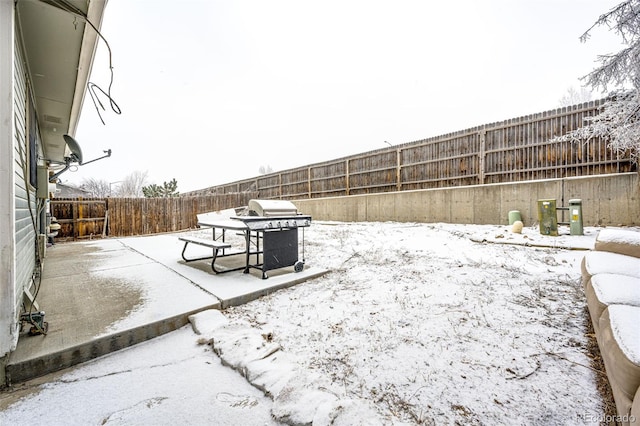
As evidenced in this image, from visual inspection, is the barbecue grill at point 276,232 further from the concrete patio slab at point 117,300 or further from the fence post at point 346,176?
the fence post at point 346,176

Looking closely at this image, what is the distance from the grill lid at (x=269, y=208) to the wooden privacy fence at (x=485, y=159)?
6.33 meters

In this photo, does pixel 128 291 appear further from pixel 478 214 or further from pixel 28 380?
pixel 478 214

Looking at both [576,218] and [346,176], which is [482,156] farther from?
[346,176]

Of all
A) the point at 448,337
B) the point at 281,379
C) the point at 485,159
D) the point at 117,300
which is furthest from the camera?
the point at 485,159

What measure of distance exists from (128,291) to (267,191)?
42.1ft

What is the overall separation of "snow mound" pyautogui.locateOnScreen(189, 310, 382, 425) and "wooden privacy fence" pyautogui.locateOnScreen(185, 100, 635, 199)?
297 inches

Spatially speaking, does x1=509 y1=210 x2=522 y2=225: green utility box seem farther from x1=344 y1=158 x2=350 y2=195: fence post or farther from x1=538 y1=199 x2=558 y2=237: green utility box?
x1=344 y1=158 x2=350 y2=195: fence post

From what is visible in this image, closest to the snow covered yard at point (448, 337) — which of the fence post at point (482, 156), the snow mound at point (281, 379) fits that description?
the snow mound at point (281, 379)

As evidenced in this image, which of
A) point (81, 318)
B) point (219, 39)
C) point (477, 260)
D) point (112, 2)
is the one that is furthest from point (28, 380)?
point (219, 39)

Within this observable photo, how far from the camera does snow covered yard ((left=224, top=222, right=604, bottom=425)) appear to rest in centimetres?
118

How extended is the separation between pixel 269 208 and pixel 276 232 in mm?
327

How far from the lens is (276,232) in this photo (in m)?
3.25

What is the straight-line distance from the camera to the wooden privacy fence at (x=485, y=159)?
5668 millimetres

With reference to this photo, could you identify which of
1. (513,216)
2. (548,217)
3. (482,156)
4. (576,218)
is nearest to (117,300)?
(548,217)
